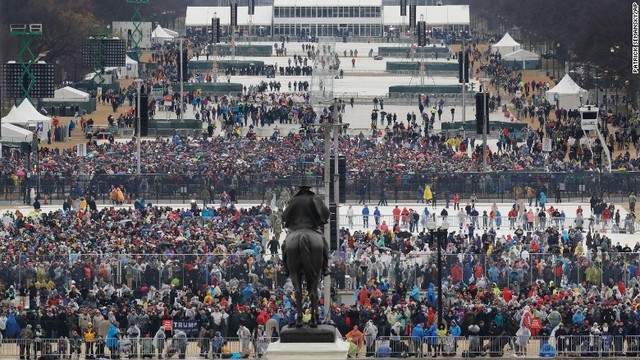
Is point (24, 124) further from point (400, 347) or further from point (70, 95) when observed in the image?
point (400, 347)

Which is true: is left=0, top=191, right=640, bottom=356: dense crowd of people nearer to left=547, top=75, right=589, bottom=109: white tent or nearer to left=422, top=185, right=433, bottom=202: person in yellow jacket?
left=422, top=185, right=433, bottom=202: person in yellow jacket

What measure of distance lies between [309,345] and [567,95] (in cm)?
9566

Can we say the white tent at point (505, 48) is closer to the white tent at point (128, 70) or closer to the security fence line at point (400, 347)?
the white tent at point (128, 70)

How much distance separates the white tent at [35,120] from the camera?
114500 mm

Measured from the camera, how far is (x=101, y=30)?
163 meters

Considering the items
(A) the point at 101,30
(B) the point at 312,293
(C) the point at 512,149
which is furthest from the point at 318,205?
(A) the point at 101,30

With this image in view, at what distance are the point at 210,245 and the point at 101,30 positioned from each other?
304 ft

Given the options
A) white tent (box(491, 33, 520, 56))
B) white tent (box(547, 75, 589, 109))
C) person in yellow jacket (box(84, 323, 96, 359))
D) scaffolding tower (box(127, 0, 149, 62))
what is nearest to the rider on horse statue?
person in yellow jacket (box(84, 323, 96, 359))

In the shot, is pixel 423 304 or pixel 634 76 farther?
pixel 634 76

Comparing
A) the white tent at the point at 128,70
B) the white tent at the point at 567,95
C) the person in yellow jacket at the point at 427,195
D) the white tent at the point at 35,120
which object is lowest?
the person in yellow jacket at the point at 427,195

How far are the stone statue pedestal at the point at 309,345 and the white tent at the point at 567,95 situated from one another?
93972mm

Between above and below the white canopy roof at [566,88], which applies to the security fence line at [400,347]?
below

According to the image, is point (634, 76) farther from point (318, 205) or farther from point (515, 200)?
point (318, 205)

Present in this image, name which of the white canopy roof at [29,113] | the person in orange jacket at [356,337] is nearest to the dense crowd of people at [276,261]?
the person in orange jacket at [356,337]
